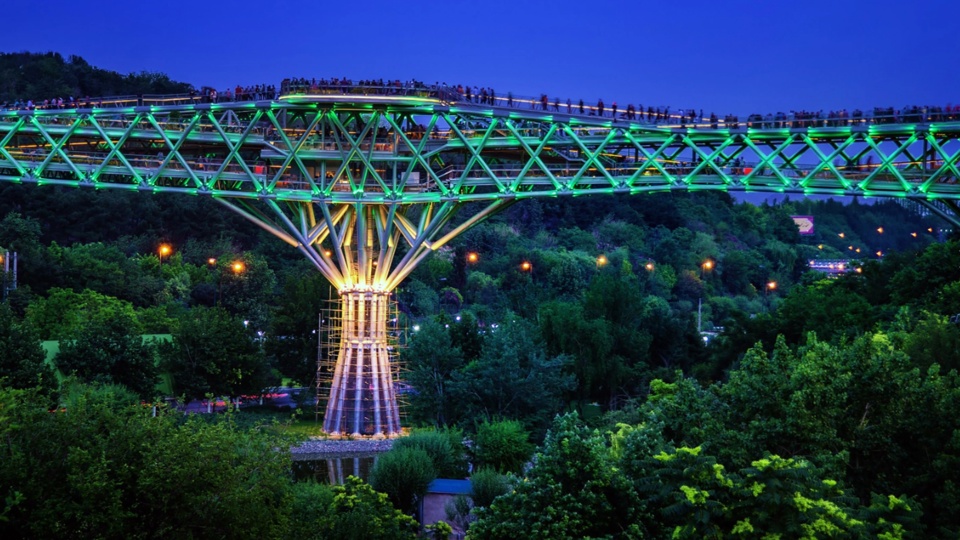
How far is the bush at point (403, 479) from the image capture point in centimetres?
3356

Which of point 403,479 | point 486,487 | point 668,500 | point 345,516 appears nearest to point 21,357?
point 403,479

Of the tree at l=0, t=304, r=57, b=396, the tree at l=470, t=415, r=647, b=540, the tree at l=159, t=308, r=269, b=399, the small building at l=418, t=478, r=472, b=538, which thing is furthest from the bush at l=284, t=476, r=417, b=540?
the tree at l=159, t=308, r=269, b=399

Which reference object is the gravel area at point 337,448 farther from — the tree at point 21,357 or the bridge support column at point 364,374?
the tree at point 21,357

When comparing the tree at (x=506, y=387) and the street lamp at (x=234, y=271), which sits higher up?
the street lamp at (x=234, y=271)

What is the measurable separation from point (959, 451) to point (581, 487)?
27.4 feet

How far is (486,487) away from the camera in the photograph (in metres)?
31.8

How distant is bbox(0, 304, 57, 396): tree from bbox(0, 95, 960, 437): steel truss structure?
6.13m

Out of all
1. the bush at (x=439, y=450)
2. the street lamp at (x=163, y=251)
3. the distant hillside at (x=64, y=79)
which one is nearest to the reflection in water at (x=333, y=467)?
the bush at (x=439, y=450)

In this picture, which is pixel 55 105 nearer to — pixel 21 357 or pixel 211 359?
pixel 21 357

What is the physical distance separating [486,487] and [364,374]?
16.6 metres

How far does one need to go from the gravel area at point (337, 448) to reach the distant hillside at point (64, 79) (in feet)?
224

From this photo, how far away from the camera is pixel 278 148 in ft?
149

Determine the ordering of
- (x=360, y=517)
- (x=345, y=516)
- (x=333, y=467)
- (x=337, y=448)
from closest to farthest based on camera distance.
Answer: (x=360, y=517) < (x=345, y=516) < (x=333, y=467) < (x=337, y=448)

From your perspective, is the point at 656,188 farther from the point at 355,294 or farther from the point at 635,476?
the point at 635,476
